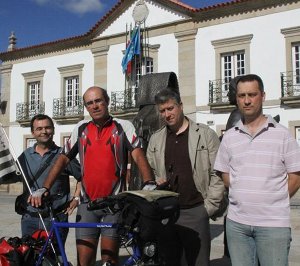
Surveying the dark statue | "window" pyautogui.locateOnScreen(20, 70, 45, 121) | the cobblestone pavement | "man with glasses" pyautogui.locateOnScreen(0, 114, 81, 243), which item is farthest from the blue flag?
"man with glasses" pyautogui.locateOnScreen(0, 114, 81, 243)

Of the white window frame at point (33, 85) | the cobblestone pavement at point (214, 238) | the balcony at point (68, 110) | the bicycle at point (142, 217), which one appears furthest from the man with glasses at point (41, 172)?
the white window frame at point (33, 85)

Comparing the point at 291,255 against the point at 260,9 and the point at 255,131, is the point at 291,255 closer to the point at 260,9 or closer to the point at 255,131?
the point at 255,131

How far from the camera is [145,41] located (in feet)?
68.1

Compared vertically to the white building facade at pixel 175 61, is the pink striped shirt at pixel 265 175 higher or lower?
lower

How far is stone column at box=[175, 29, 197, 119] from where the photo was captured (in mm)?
19234

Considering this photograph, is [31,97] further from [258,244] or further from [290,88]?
[258,244]

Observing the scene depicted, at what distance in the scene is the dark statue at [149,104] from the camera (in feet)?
16.6

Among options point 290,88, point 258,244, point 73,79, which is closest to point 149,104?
point 258,244

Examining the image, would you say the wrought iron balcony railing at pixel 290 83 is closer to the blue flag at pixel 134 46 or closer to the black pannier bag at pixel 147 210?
the blue flag at pixel 134 46

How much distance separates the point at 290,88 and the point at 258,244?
15223mm

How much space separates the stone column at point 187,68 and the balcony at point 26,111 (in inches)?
335

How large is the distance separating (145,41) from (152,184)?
18.4 metres

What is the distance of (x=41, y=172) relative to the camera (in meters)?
3.82

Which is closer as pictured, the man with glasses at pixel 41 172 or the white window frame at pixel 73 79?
the man with glasses at pixel 41 172
